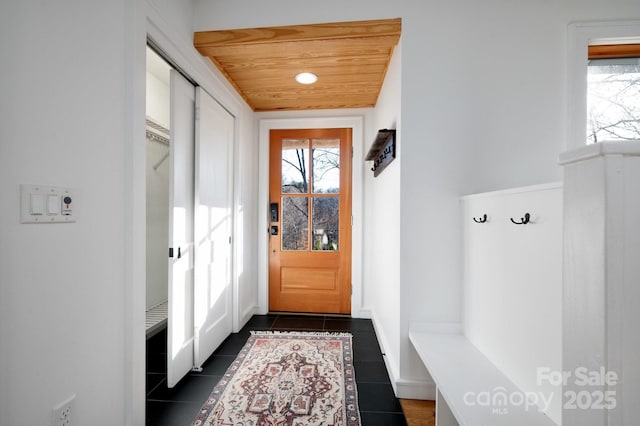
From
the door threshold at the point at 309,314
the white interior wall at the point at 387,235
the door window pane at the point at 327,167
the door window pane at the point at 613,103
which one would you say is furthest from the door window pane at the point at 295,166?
the door window pane at the point at 613,103

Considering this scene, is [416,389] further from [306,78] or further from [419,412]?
[306,78]

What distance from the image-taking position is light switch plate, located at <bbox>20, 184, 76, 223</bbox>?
2.81ft

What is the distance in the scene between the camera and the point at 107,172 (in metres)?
1.16

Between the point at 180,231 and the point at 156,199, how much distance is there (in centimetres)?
124

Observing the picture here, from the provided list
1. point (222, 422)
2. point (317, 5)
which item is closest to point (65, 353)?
point (222, 422)

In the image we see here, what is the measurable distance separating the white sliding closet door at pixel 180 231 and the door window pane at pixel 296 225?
126 cm

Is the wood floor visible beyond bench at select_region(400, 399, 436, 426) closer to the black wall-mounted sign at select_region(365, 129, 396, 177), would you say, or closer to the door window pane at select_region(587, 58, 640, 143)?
the black wall-mounted sign at select_region(365, 129, 396, 177)

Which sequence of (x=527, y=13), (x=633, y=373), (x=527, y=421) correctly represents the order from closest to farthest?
(x=633, y=373) → (x=527, y=421) → (x=527, y=13)

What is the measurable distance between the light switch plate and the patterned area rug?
1.22 meters

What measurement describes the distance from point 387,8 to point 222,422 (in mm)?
2558

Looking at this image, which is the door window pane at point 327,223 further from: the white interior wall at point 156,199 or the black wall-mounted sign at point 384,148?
the white interior wall at point 156,199

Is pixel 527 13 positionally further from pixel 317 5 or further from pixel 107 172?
pixel 107 172

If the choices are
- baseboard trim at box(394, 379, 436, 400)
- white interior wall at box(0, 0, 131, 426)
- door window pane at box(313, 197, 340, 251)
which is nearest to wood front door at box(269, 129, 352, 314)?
door window pane at box(313, 197, 340, 251)

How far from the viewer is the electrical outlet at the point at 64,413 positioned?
947 mm
